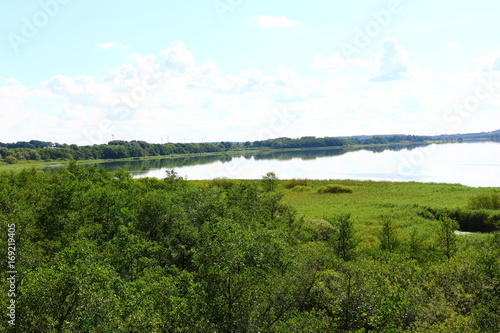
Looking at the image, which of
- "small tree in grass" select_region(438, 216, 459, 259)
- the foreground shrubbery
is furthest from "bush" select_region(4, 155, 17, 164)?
"small tree in grass" select_region(438, 216, 459, 259)

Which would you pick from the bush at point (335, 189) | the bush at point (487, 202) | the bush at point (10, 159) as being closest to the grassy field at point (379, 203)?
the bush at point (335, 189)

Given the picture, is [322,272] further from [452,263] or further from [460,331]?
[452,263]

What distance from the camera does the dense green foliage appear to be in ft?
41.0

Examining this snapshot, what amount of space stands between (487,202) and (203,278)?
53991 mm

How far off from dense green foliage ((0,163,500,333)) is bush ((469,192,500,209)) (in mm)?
29436

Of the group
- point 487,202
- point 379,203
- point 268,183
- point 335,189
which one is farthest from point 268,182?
point 487,202

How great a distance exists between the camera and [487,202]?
52.6 m

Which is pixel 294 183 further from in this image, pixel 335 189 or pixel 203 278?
pixel 203 278

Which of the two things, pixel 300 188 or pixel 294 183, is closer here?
pixel 300 188

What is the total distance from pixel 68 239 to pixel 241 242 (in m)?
11.3

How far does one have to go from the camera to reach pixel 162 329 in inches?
520

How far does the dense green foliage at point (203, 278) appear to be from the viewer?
12508 millimetres

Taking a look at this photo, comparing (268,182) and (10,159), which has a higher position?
(10,159)

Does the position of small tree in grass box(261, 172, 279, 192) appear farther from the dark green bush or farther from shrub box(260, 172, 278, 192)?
the dark green bush
